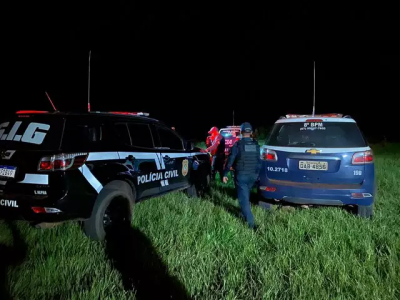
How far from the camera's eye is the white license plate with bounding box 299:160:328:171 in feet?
15.2

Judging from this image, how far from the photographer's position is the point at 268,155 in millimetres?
5059

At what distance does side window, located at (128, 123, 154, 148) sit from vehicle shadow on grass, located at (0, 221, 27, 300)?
6.33 ft

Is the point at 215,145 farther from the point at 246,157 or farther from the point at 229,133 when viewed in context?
the point at 246,157

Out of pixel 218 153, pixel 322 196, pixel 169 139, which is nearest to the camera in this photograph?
pixel 322 196

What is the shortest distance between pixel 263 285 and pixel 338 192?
2401mm

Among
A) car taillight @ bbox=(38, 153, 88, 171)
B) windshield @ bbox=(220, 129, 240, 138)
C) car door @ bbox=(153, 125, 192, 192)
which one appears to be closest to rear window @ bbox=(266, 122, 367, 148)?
car door @ bbox=(153, 125, 192, 192)

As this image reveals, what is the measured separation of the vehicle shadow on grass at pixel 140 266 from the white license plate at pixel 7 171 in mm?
1319

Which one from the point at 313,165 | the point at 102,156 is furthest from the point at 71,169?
the point at 313,165

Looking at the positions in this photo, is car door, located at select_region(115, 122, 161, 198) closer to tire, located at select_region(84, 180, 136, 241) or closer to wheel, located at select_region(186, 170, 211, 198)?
tire, located at select_region(84, 180, 136, 241)

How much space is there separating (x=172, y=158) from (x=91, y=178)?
79.4 inches

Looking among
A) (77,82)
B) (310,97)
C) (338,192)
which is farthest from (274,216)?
(310,97)

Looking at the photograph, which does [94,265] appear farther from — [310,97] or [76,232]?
[310,97]

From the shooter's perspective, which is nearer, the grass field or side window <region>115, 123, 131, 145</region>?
the grass field

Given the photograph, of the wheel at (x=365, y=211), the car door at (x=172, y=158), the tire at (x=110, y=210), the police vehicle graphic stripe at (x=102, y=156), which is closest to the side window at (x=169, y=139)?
the car door at (x=172, y=158)
